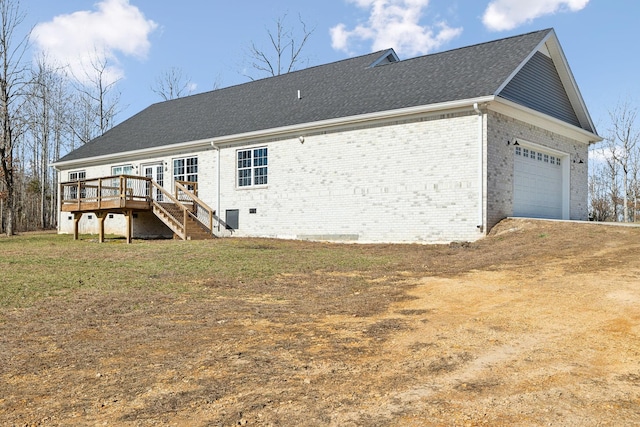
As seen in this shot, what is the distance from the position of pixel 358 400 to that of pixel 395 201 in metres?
13.0

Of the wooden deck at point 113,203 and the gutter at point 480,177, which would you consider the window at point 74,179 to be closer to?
the wooden deck at point 113,203

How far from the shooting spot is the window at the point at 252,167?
20375 mm

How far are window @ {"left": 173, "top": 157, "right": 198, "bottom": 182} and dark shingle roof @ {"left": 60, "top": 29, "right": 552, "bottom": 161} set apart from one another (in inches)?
36.6

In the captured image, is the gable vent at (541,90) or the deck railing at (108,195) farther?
the deck railing at (108,195)

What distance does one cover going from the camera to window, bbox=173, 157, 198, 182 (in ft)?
73.9

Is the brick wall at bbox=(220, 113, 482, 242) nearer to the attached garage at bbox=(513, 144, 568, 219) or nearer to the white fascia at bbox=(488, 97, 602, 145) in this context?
the white fascia at bbox=(488, 97, 602, 145)

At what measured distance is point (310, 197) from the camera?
18906 millimetres

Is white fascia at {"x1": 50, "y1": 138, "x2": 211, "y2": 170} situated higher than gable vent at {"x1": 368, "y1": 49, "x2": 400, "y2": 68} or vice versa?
gable vent at {"x1": 368, "y1": 49, "x2": 400, "y2": 68}

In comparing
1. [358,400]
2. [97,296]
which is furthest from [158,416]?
[97,296]

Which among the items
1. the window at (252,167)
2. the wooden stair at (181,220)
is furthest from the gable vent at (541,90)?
the wooden stair at (181,220)

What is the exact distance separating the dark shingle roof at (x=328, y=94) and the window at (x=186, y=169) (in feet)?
3.05

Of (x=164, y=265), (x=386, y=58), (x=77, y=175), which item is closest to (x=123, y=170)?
(x=77, y=175)

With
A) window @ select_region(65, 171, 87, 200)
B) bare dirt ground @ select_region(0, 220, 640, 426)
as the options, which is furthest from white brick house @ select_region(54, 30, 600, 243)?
bare dirt ground @ select_region(0, 220, 640, 426)

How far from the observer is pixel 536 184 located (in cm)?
1830
